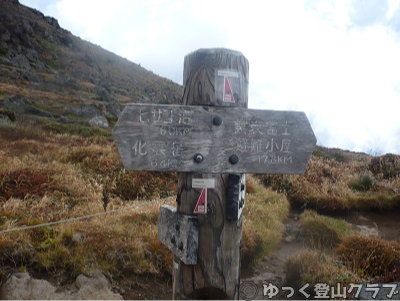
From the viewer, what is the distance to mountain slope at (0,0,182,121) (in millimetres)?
30984

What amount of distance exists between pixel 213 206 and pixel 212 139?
488 millimetres

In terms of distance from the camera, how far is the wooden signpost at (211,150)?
2.20m

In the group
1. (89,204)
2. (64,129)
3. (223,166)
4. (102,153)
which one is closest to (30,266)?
(89,204)

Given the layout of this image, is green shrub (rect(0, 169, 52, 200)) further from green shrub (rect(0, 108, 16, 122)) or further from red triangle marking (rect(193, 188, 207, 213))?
green shrub (rect(0, 108, 16, 122))

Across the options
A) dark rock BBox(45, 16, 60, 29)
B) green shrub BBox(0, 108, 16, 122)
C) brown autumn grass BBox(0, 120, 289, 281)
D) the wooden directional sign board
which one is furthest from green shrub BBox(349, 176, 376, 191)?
dark rock BBox(45, 16, 60, 29)

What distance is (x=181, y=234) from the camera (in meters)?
2.34

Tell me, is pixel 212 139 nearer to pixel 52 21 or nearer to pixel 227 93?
pixel 227 93

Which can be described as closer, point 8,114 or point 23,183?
point 23,183

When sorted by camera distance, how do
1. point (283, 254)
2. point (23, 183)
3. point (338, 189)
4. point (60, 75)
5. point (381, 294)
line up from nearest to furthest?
point (381, 294)
point (283, 254)
point (23, 183)
point (338, 189)
point (60, 75)

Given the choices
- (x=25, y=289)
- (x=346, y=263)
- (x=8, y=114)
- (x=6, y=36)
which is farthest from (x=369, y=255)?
(x=6, y=36)

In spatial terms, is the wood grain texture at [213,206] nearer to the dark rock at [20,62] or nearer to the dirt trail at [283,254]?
the dirt trail at [283,254]

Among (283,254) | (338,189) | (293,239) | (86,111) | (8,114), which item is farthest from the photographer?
(86,111)

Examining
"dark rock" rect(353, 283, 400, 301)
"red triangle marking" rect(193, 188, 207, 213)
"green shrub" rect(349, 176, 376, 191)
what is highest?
"red triangle marking" rect(193, 188, 207, 213)

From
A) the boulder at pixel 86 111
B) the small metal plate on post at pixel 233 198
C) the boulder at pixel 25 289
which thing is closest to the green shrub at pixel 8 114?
the boulder at pixel 86 111
